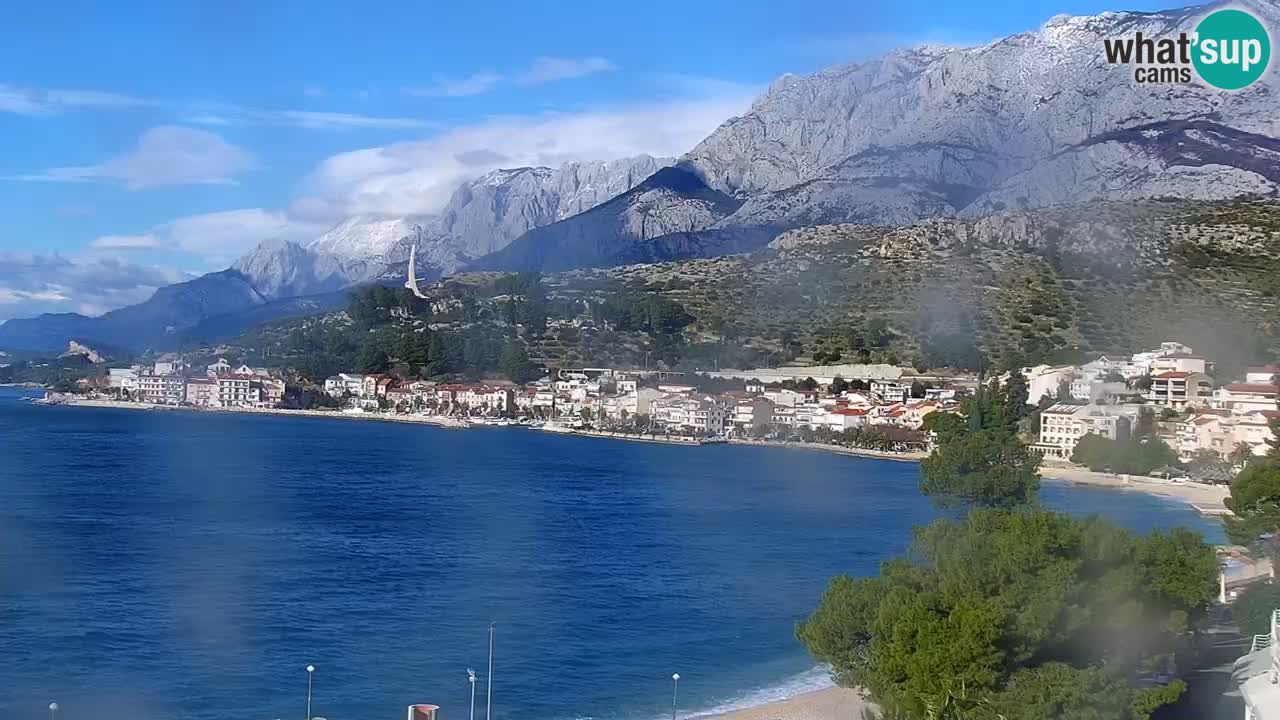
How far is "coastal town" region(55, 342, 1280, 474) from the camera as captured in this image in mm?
21344

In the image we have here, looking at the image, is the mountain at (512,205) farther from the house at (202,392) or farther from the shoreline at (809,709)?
the shoreline at (809,709)

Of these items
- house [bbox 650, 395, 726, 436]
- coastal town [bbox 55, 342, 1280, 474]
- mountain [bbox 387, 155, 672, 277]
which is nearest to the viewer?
coastal town [bbox 55, 342, 1280, 474]

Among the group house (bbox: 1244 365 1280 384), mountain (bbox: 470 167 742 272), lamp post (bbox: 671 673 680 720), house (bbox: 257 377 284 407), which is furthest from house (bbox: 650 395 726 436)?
mountain (bbox: 470 167 742 272)

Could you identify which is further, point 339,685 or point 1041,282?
point 1041,282

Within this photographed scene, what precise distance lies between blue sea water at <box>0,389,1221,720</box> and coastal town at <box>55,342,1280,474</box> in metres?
3.37

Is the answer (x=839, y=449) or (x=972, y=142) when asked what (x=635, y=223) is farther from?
(x=839, y=449)

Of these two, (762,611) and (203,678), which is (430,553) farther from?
(203,678)

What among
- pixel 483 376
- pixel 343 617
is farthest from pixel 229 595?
pixel 483 376

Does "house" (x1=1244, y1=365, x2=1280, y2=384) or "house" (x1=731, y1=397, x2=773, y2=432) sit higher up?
"house" (x1=1244, y1=365, x2=1280, y2=384)

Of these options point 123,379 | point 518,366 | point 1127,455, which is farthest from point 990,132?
point 123,379

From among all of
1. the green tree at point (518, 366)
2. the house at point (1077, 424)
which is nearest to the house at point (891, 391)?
the house at point (1077, 424)

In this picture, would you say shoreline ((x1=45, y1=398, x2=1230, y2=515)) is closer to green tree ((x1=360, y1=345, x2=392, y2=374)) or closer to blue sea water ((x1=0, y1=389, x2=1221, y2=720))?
blue sea water ((x1=0, y1=389, x2=1221, y2=720))

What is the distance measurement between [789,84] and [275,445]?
38.1m

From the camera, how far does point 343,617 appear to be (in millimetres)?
9078
